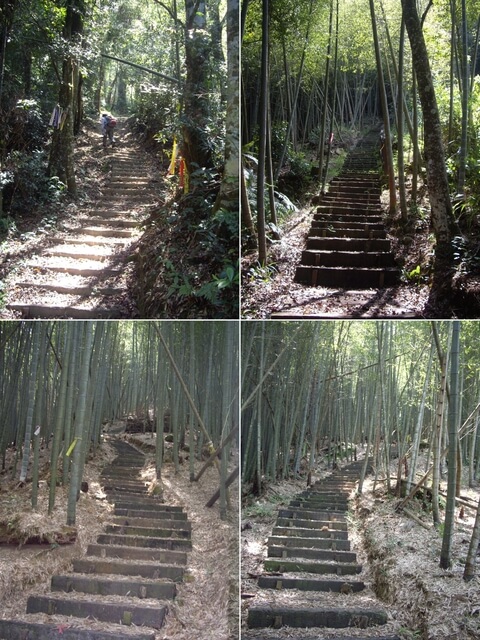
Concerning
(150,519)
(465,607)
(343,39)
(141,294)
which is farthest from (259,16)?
(150,519)

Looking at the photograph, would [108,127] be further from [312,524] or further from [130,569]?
[312,524]

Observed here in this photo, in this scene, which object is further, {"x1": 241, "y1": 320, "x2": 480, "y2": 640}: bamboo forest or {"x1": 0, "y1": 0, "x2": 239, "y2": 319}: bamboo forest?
{"x1": 241, "y1": 320, "x2": 480, "y2": 640}: bamboo forest

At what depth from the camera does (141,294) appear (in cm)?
278

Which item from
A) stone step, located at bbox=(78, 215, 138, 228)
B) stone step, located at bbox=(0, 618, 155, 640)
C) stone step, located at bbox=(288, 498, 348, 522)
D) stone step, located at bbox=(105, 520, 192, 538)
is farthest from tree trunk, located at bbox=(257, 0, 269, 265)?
stone step, located at bbox=(105, 520, 192, 538)

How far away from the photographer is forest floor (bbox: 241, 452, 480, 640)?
10.1 ft

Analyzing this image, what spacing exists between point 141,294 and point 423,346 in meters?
2.97

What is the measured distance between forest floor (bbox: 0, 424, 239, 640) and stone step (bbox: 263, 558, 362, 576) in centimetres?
25

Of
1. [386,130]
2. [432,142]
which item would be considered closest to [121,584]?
[432,142]

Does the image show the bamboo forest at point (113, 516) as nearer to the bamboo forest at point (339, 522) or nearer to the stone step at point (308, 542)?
the bamboo forest at point (339, 522)

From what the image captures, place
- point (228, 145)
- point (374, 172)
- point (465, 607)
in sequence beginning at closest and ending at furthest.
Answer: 1. point (228, 145)
2. point (465, 607)
3. point (374, 172)

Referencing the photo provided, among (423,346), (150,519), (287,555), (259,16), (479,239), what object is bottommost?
(150,519)

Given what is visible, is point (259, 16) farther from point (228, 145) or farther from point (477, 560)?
point (477, 560)

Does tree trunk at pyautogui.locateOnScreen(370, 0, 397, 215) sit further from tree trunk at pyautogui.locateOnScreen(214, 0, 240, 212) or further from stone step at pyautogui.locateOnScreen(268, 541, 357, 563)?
stone step at pyautogui.locateOnScreen(268, 541, 357, 563)

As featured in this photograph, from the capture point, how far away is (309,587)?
10.5 feet
